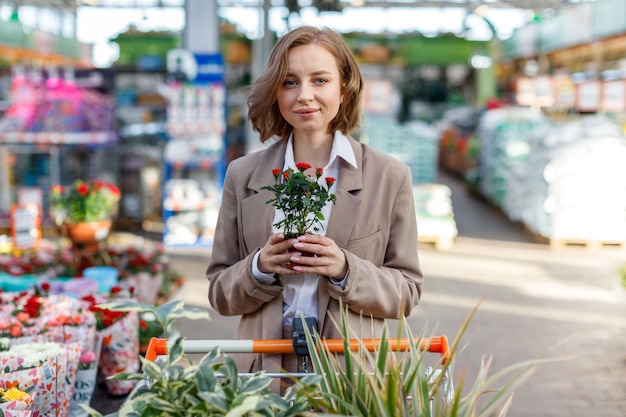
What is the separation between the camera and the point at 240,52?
53.2 feet

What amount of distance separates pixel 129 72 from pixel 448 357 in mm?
7540

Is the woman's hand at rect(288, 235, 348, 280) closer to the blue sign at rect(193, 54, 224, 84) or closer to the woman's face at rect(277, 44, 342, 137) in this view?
the woman's face at rect(277, 44, 342, 137)

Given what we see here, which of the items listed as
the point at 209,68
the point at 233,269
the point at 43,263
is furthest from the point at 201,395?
the point at 209,68

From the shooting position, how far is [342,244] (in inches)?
78.2

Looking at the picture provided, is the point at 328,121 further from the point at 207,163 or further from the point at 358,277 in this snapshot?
the point at 207,163

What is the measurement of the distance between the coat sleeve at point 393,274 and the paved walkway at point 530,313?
2.59ft

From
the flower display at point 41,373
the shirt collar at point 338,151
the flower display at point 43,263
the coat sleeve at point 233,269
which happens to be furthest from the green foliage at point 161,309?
the flower display at point 43,263

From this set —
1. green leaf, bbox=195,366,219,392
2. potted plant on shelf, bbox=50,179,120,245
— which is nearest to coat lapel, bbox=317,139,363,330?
green leaf, bbox=195,366,219,392

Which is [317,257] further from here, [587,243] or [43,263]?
[587,243]

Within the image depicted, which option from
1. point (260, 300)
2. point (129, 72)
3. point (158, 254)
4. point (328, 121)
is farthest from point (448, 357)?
point (129, 72)

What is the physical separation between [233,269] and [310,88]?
50cm

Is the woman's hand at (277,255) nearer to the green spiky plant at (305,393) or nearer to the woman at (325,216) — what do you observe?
the woman at (325,216)

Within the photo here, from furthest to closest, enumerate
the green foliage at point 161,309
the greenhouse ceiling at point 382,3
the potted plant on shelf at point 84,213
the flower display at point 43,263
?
the greenhouse ceiling at point 382,3, the potted plant on shelf at point 84,213, the flower display at point 43,263, the green foliage at point 161,309

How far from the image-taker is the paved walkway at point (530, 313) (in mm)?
4359
